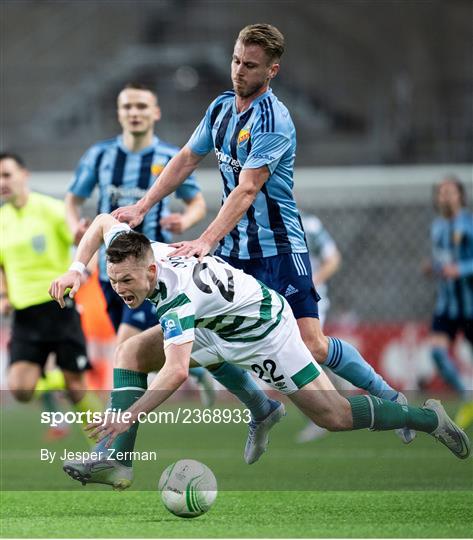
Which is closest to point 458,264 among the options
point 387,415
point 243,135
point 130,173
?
point 130,173

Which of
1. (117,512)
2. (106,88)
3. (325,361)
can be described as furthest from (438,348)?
(106,88)

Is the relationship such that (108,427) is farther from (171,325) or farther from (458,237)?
(458,237)

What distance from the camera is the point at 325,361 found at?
254 inches

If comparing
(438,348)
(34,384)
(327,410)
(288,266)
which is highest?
(288,266)

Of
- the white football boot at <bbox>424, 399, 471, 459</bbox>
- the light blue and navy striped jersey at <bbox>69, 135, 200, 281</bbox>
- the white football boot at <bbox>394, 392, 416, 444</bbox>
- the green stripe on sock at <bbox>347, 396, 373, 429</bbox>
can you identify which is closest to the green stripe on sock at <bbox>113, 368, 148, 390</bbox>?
the green stripe on sock at <bbox>347, 396, 373, 429</bbox>

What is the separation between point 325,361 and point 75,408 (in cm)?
258

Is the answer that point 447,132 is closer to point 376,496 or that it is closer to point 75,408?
point 75,408

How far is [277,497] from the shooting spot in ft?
21.2

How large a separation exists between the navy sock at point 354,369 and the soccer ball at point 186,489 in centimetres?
116

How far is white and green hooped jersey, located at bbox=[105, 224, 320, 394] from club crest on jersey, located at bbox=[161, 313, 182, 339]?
0.23 ft

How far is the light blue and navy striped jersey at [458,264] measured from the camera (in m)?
11.4

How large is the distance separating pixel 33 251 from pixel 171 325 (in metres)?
3.40

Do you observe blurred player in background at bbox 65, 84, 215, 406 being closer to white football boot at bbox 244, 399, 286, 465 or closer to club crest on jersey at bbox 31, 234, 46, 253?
club crest on jersey at bbox 31, 234, 46, 253

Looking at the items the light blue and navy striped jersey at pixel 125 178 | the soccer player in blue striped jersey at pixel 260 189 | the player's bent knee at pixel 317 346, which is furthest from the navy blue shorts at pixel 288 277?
the light blue and navy striped jersey at pixel 125 178
